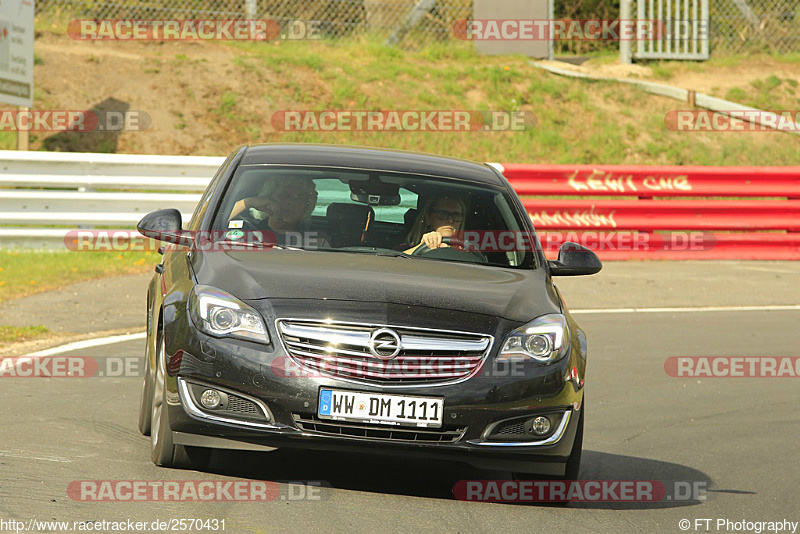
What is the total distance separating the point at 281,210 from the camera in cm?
689

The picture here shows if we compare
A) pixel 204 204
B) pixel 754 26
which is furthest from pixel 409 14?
pixel 204 204

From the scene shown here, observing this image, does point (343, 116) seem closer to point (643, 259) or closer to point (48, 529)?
point (643, 259)

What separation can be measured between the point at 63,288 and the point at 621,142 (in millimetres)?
12761

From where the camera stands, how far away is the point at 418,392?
18.3ft

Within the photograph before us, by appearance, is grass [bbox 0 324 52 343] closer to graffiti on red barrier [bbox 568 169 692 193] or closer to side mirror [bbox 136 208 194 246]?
side mirror [bbox 136 208 194 246]

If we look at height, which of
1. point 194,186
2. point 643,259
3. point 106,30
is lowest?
point 643,259

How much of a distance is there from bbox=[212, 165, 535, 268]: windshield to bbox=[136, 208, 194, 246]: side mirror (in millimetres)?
166

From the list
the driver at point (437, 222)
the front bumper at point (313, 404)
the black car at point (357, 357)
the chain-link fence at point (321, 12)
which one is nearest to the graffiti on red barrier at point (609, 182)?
the chain-link fence at point (321, 12)

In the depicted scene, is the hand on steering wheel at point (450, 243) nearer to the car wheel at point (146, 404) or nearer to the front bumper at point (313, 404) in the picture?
the front bumper at point (313, 404)

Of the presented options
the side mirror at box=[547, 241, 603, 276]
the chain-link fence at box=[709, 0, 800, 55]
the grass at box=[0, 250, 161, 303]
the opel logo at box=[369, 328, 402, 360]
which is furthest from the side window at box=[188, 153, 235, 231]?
the chain-link fence at box=[709, 0, 800, 55]

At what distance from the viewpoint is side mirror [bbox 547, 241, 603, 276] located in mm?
7094

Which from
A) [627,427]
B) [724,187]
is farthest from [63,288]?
[724,187]

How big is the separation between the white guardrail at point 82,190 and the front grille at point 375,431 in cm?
1020

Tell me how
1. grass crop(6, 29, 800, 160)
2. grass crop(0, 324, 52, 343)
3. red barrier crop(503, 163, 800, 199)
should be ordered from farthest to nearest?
grass crop(6, 29, 800, 160) → red barrier crop(503, 163, 800, 199) → grass crop(0, 324, 52, 343)
